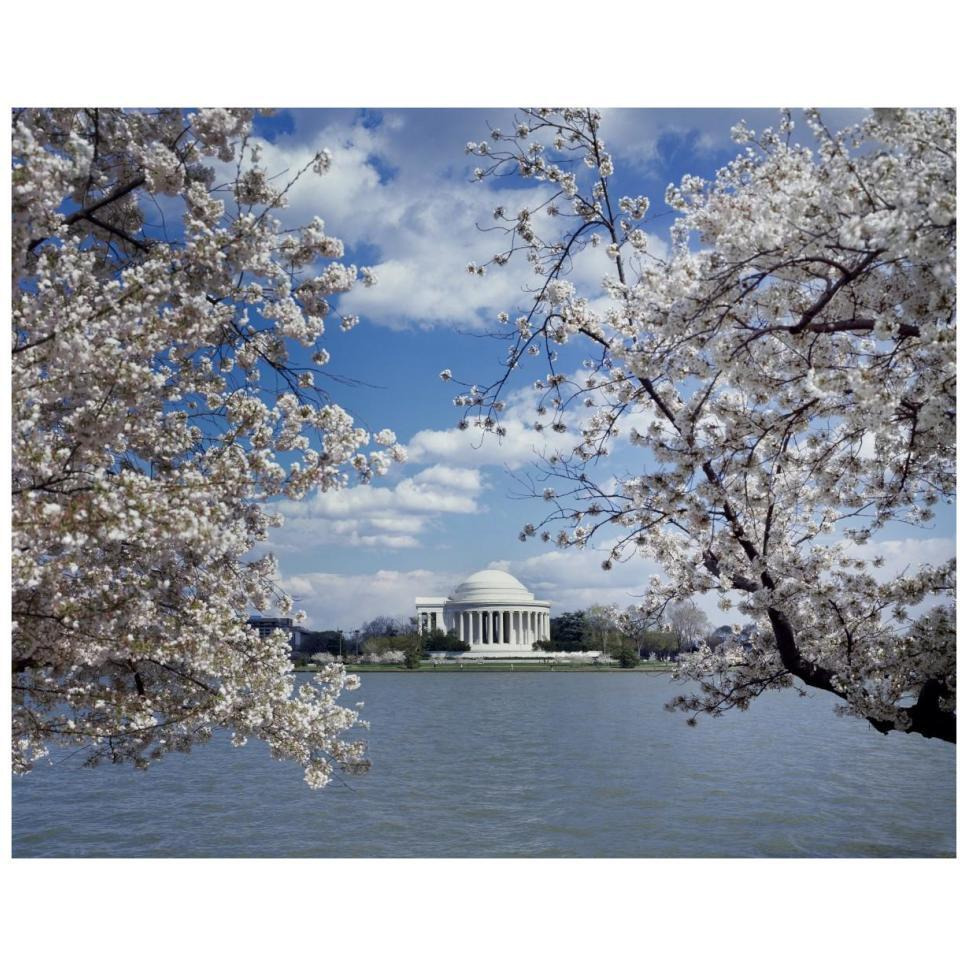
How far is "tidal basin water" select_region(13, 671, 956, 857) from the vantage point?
23.5ft

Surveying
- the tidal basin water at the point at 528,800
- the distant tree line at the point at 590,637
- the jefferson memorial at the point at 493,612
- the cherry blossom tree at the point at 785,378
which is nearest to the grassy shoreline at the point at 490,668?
the distant tree line at the point at 590,637

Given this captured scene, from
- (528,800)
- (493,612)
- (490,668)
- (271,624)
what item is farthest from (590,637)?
(271,624)

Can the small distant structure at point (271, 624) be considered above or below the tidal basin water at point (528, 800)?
above

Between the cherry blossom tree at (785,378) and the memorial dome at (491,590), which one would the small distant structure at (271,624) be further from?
the memorial dome at (491,590)

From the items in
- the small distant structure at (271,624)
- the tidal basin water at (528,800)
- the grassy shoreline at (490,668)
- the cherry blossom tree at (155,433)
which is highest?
the cherry blossom tree at (155,433)

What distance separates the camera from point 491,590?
45312 mm

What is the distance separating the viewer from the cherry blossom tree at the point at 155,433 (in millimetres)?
2785

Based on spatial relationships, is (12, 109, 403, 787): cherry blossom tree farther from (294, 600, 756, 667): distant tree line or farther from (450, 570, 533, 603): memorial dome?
(450, 570, 533, 603): memorial dome

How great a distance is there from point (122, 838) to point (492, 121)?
21.4ft

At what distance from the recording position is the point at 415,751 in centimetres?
1179

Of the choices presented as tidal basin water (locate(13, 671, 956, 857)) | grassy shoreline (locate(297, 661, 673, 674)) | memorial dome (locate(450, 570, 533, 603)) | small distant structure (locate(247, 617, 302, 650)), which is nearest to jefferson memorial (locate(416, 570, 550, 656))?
memorial dome (locate(450, 570, 533, 603))

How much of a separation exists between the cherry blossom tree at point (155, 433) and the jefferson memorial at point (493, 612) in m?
39.3
